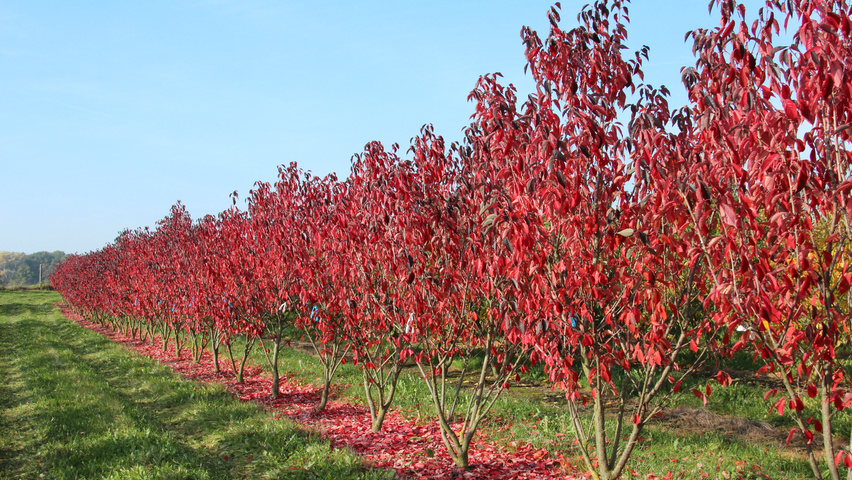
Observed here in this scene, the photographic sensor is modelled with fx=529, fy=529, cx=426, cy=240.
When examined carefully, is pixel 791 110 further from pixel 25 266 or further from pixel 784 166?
pixel 25 266

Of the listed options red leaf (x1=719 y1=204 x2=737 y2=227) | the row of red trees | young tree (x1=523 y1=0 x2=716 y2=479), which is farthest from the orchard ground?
red leaf (x1=719 y1=204 x2=737 y2=227)

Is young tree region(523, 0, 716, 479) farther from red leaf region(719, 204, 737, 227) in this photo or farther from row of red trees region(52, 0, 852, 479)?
red leaf region(719, 204, 737, 227)

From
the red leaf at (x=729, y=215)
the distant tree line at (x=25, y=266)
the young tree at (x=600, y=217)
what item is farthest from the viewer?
the distant tree line at (x=25, y=266)

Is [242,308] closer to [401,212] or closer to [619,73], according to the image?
[401,212]

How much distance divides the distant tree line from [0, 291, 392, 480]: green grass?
5886 inches

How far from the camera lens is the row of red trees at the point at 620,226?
2.65 metres

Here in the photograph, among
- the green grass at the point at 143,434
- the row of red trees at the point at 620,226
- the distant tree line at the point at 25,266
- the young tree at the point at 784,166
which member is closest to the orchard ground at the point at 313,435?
the green grass at the point at 143,434

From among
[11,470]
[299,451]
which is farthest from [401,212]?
[11,470]

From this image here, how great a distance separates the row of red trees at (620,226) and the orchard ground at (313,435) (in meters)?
0.66

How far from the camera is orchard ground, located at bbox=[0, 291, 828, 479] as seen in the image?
566cm

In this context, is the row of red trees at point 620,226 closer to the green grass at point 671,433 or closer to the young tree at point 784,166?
the young tree at point 784,166

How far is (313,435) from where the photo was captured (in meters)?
6.69

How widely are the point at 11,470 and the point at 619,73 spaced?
7622 millimetres

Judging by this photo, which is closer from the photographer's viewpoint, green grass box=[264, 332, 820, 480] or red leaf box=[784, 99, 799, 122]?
red leaf box=[784, 99, 799, 122]
